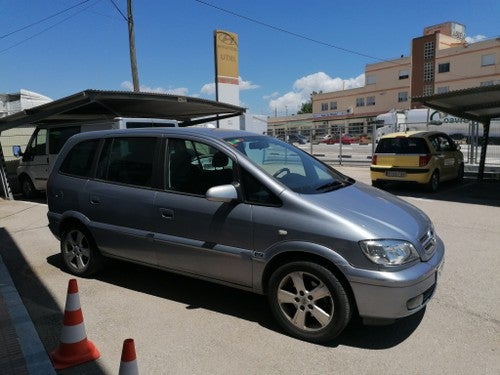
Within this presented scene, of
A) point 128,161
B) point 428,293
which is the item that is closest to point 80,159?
point 128,161

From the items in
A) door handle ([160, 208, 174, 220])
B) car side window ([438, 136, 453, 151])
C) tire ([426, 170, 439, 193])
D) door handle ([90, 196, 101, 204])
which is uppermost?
car side window ([438, 136, 453, 151])

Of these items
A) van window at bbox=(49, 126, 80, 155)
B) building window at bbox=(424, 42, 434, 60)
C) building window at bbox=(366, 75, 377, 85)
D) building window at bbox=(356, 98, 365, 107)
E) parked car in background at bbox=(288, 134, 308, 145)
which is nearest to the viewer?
van window at bbox=(49, 126, 80, 155)

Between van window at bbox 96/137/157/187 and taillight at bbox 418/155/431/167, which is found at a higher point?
van window at bbox 96/137/157/187

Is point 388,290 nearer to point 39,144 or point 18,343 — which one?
point 18,343

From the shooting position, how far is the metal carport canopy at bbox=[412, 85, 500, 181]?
1116cm

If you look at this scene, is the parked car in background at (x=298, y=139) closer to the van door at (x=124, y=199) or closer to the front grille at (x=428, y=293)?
the van door at (x=124, y=199)

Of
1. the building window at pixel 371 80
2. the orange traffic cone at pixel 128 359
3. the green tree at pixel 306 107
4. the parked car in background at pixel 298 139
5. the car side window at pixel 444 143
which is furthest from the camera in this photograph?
the green tree at pixel 306 107

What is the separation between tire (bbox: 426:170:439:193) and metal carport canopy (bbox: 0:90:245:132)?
643 cm

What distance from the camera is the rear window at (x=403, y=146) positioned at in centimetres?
1173

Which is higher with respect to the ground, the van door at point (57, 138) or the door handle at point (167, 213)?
the van door at point (57, 138)

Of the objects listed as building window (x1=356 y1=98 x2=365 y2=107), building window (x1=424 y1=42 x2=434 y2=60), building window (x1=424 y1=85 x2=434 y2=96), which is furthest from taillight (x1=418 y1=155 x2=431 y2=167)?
building window (x1=356 y1=98 x2=365 y2=107)

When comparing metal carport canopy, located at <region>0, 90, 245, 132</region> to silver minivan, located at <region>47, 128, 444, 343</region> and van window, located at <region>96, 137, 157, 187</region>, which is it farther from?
silver minivan, located at <region>47, 128, 444, 343</region>

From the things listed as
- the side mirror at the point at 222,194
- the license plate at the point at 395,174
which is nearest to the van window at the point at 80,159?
the side mirror at the point at 222,194

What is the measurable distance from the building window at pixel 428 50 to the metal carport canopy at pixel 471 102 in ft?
182
